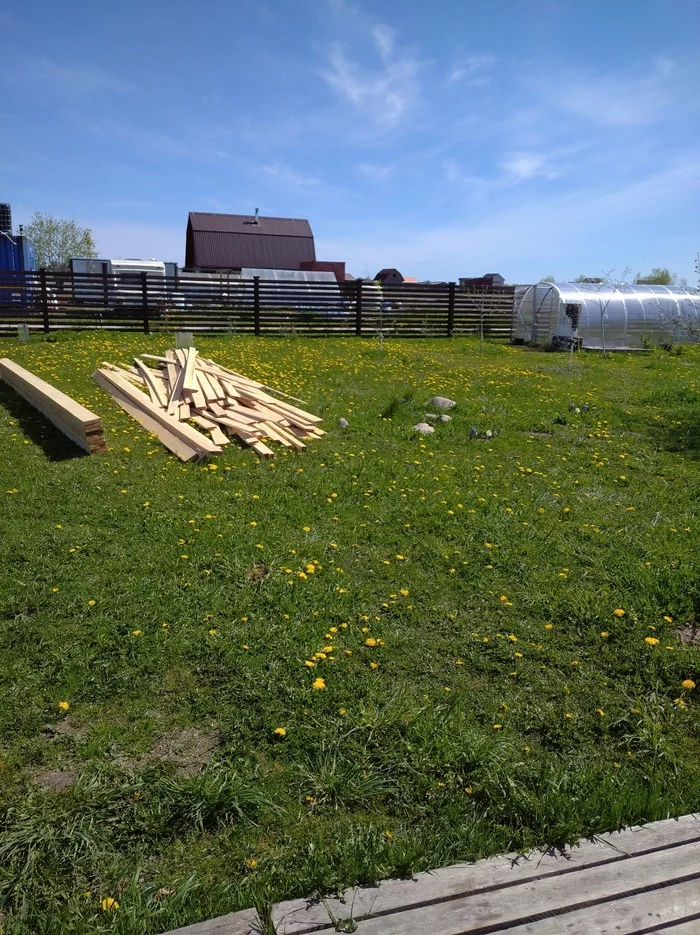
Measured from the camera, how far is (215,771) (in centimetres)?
281

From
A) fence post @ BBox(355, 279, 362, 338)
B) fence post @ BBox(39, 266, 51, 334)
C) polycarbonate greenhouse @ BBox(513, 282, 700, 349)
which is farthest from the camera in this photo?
fence post @ BBox(355, 279, 362, 338)

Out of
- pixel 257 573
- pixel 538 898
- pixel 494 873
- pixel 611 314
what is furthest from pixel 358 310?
pixel 538 898

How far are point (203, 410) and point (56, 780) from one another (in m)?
6.42

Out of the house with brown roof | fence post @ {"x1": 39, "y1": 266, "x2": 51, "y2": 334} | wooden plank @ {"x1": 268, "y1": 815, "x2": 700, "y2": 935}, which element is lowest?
wooden plank @ {"x1": 268, "y1": 815, "x2": 700, "y2": 935}

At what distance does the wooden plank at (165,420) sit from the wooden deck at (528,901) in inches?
224

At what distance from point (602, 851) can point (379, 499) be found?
13.7 ft

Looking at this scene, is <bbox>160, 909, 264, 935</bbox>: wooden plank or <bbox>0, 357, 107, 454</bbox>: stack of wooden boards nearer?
<bbox>160, 909, 264, 935</bbox>: wooden plank

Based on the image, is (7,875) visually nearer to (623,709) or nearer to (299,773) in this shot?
(299,773)

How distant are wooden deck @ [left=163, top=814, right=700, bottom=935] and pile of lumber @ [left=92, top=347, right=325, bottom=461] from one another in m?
5.65

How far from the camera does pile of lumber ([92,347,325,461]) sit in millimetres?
7730

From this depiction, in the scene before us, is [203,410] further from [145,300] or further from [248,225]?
[248,225]

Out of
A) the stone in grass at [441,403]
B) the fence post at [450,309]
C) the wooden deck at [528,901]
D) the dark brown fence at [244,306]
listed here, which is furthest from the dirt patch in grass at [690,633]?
the fence post at [450,309]

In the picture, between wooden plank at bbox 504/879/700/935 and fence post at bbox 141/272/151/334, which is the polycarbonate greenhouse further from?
wooden plank at bbox 504/879/700/935

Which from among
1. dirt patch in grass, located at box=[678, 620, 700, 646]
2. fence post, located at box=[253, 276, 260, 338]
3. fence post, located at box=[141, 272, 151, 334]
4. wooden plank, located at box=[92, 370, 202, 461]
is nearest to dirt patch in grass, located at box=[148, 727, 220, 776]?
dirt patch in grass, located at box=[678, 620, 700, 646]
